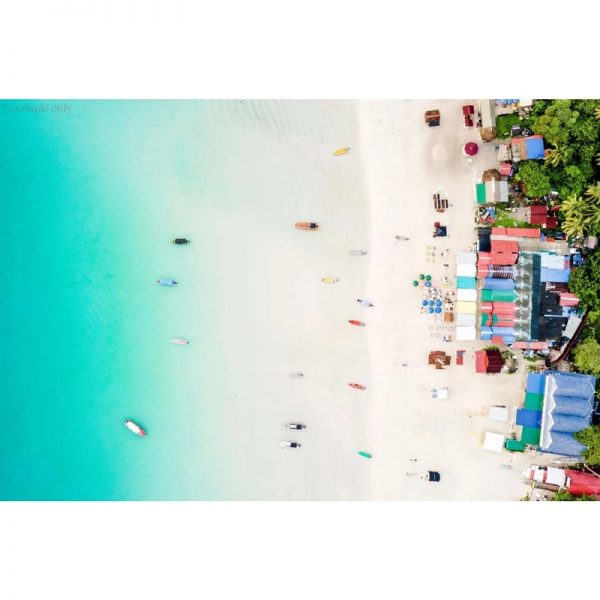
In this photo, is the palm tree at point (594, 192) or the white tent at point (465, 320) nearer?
the palm tree at point (594, 192)

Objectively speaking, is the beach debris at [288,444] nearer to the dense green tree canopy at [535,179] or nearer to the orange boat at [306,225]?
the orange boat at [306,225]

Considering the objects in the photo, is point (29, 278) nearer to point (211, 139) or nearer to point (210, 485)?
point (211, 139)

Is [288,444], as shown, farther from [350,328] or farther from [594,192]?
[594,192]

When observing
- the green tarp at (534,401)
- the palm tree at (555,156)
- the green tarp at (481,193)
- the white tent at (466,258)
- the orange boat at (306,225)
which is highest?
the palm tree at (555,156)

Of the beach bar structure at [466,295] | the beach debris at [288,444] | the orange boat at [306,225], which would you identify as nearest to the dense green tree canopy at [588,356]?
the beach bar structure at [466,295]

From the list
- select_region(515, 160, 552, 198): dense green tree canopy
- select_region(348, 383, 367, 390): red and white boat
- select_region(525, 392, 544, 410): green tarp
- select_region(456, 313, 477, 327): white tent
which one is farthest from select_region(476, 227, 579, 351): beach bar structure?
select_region(348, 383, 367, 390): red and white boat
